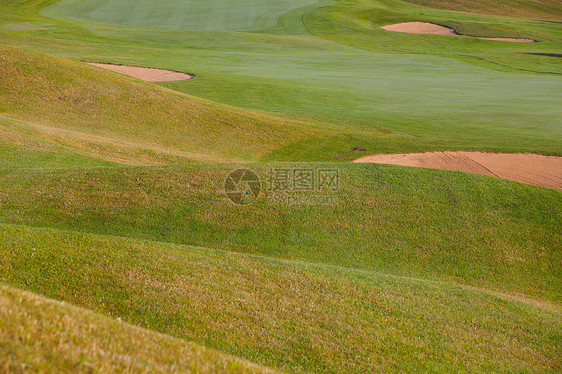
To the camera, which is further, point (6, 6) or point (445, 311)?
point (6, 6)

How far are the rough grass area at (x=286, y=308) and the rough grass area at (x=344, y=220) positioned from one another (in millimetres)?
2008

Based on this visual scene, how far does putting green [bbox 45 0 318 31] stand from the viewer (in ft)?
253

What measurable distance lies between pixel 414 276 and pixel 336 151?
13.6 m

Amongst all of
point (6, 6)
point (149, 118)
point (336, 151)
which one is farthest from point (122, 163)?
point (6, 6)

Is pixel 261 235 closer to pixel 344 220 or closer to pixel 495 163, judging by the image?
pixel 344 220

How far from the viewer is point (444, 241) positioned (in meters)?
14.1

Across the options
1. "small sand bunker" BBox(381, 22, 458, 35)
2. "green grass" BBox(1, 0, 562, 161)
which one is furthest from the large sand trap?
"small sand bunker" BBox(381, 22, 458, 35)

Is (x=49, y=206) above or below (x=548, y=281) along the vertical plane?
above

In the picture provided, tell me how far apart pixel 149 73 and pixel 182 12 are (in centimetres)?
4848

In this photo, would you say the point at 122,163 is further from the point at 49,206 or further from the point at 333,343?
the point at 333,343

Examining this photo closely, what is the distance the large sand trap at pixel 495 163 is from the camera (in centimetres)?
2175

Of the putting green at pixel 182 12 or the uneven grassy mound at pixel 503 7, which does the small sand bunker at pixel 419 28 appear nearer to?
the putting green at pixel 182 12

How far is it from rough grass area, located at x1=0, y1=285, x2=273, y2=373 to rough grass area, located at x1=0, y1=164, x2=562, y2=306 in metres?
7.69

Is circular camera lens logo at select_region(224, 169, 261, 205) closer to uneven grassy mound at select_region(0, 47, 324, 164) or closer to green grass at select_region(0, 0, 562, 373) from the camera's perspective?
green grass at select_region(0, 0, 562, 373)
